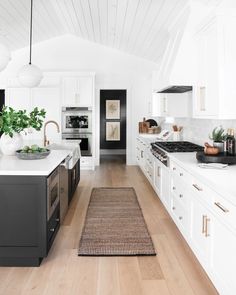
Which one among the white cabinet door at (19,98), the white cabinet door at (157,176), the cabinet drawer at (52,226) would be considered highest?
the white cabinet door at (19,98)

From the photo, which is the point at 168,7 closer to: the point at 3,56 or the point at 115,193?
the point at 3,56

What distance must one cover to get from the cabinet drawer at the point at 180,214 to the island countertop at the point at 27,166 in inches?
52.6

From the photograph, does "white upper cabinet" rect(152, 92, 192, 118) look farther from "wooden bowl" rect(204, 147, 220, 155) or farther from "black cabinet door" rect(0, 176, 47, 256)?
"black cabinet door" rect(0, 176, 47, 256)

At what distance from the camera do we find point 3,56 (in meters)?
3.03

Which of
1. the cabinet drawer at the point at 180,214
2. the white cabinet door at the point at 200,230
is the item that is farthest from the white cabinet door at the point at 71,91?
the white cabinet door at the point at 200,230

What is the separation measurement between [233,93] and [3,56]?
2.15 m

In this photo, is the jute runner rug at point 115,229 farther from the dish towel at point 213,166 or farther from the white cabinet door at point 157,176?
the dish towel at point 213,166

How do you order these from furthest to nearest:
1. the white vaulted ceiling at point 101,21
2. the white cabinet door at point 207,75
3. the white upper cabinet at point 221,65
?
the white vaulted ceiling at point 101,21, the white cabinet door at point 207,75, the white upper cabinet at point 221,65

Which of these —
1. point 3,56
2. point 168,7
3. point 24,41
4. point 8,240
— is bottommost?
point 8,240

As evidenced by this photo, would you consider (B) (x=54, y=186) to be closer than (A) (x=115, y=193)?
Yes

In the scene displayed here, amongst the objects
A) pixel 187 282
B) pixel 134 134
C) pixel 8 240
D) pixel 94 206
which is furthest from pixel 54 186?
pixel 134 134

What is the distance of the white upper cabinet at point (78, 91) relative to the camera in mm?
8000

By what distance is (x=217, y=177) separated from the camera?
8.24ft

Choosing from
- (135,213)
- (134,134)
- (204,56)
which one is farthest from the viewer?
(134,134)
